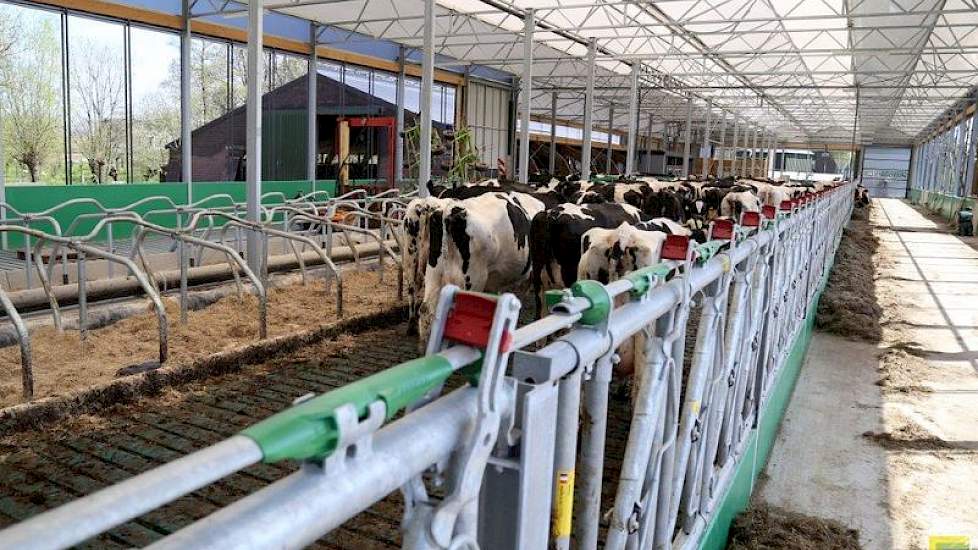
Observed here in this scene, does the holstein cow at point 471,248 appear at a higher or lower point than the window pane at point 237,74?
lower

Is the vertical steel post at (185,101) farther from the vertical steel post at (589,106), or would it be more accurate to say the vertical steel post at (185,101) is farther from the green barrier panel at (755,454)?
the green barrier panel at (755,454)

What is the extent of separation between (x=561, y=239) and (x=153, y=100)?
1156 cm

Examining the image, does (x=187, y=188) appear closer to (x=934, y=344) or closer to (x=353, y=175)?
(x=353, y=175)

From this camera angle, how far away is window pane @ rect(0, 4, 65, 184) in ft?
39.5

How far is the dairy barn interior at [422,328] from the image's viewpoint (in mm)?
1155

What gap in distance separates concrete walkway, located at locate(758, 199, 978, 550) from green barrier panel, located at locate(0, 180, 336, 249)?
751cm

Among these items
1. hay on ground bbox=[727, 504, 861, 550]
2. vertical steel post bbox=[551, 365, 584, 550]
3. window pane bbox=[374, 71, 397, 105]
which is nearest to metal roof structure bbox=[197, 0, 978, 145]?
window pane bbox=[374, 71, 397, 105]

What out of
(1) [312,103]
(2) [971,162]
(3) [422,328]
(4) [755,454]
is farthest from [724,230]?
(2) [971,162]

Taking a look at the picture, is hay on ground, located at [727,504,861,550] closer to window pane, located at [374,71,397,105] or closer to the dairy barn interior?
the dairy barn interior

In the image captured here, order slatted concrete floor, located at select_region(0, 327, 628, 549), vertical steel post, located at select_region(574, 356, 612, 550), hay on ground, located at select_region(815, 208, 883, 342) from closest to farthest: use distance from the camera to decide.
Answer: vertical steel post, located at select_region(574, 356, 612, 550)
slatted concrete floor, located at select_region(0, 327, 628, 549)
hay on ground, located at select_region(815, 208, 883, 342)

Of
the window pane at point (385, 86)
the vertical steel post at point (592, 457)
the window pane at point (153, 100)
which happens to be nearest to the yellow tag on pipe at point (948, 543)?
the vertical steel post at point (592, 457)

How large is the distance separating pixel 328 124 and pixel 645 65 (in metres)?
10.4

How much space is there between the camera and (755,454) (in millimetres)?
4391

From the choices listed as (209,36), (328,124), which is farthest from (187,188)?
(328,124)
